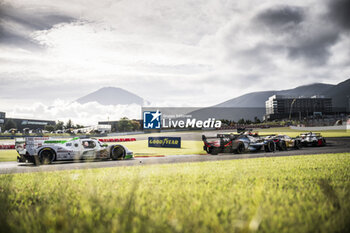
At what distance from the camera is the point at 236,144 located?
59.2ft

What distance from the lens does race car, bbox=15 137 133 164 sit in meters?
13.0

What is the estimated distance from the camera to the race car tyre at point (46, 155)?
13.2m

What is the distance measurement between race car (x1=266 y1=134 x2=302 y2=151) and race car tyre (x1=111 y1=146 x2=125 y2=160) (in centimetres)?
1314

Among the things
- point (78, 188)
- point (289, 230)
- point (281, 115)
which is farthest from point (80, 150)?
point (281, 115)

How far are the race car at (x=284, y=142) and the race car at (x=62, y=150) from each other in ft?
42.5

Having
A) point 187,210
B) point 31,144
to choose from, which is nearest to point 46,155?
point 31,144

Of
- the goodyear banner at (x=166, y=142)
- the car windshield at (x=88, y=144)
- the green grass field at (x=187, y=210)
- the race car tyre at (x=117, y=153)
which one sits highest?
the green grass field at (x=187, y=210)

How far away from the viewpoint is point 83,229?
213 cm

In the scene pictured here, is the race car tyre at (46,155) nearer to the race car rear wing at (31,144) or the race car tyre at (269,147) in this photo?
the race car rear wing at (31,144)

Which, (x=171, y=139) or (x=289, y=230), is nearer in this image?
(x=289, y=230)

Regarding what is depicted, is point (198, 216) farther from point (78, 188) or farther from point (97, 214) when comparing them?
point (78, 188)

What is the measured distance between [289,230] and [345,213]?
85cm

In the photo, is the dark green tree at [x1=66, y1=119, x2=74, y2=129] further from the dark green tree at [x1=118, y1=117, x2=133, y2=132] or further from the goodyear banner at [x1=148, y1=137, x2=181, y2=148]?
the goodyear banner at [x1=148, y1=137, x2=181, y2=148]

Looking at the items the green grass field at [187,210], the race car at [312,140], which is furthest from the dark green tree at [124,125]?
the green grass field at [187,210]
